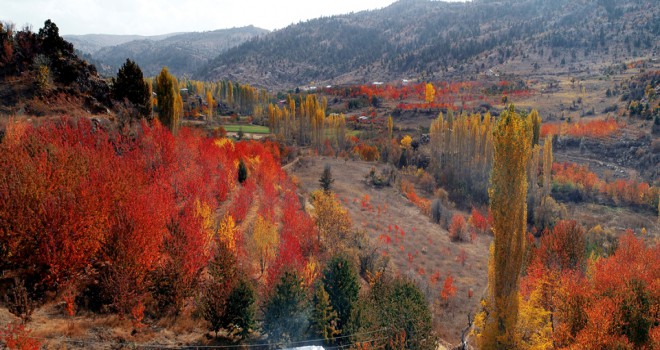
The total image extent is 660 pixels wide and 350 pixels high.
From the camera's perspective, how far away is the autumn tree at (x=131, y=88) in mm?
29391

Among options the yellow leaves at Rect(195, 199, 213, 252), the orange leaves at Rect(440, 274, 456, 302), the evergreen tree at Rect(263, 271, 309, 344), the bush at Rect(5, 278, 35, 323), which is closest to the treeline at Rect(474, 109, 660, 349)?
the orange leaves at Rect(440, 274, 456, 302)

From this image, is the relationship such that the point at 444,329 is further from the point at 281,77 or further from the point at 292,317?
the point at 281,77

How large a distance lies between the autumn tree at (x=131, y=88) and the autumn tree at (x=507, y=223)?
24.9 metres

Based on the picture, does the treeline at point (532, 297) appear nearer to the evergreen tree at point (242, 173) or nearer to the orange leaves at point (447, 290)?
the orange leaves at point (447, 290)

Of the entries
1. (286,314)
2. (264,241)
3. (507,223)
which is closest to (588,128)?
(507,223)

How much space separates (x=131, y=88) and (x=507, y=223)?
27336mm

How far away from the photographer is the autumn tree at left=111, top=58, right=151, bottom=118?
96.4 feet

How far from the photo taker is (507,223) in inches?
634

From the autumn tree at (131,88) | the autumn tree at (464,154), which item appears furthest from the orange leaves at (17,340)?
the autumn tree at (464,154)

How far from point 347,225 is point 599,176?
4877cm

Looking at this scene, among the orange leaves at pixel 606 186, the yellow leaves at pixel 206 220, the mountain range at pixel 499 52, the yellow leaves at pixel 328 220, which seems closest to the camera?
the yellow leaves at pixel 206 220

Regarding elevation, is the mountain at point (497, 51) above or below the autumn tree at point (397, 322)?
above

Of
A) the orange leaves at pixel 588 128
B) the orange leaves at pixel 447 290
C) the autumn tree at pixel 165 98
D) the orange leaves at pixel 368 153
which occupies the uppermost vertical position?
the autumn tree at pixel 165 98

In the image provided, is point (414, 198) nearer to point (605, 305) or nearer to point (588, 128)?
point (605, 305)
